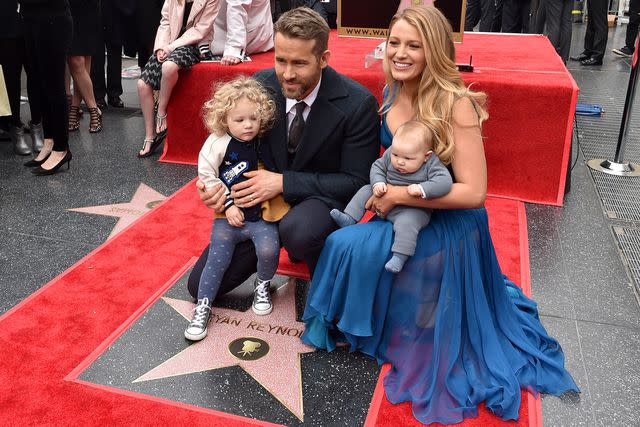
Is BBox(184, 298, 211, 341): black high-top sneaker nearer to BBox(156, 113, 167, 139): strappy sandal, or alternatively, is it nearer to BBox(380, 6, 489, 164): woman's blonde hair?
BBox(380, 6, 489, 164): woman's blonde hair

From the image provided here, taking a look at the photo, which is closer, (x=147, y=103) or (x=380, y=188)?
(x=380, y=188)

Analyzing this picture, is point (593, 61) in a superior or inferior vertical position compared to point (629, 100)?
inferior

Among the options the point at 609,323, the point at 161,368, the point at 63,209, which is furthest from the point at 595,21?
the point at 161,368

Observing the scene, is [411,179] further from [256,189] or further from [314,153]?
[256,189]

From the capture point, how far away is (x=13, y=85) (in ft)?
14.8

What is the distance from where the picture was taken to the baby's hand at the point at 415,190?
7.03ft

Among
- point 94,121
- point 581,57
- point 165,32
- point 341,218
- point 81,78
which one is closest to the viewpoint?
point 341,218

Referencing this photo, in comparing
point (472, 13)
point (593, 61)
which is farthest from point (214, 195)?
point (593, 61)

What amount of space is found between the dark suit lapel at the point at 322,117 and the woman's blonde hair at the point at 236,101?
0.16m

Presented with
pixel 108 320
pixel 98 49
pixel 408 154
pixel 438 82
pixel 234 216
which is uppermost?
pixel 438 82

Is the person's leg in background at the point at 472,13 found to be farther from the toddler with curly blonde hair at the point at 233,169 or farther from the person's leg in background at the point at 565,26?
the toddler with curly blonde hair at the point at 233,169

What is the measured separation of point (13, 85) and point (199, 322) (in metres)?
3.02

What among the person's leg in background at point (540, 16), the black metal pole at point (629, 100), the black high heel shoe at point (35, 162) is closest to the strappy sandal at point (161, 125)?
the black high heel shoe at point (35, 162)

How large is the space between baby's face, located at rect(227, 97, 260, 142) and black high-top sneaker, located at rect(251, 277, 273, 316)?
25.2 inches
